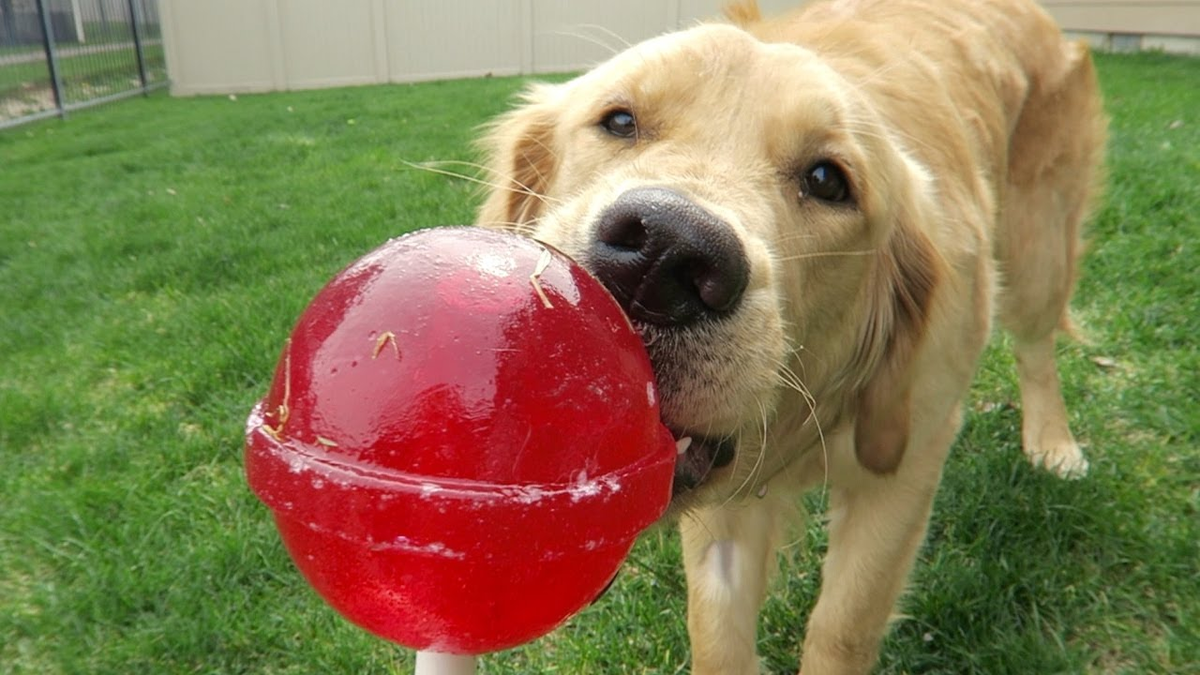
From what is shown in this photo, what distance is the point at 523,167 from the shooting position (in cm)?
251

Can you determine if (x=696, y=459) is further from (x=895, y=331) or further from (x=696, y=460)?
(x=895, y=331)

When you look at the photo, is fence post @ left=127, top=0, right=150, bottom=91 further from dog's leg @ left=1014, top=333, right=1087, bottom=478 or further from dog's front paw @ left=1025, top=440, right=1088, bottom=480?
dog's front paw @ left=1025, top=440, right=1088, bottom=480

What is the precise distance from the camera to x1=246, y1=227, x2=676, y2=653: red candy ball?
0.97 metres

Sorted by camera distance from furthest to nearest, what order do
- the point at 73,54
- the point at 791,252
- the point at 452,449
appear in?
the point at 73,54
the point at 791,252
the point at 452,449

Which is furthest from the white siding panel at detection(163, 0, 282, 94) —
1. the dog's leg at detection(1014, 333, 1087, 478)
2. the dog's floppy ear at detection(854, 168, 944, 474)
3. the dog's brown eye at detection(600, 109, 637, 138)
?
the dog's floppy ear at detection(854, 168, 944, 474)

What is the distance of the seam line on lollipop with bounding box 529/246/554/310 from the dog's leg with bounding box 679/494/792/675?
4.40 feet

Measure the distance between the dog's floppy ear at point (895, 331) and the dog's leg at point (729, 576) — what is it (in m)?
0.40

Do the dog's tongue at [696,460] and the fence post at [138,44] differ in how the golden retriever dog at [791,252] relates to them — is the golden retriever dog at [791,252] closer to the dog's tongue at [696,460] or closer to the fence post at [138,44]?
the dog's tongue at [696,460]

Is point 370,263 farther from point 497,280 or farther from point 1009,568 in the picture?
point 1009,568

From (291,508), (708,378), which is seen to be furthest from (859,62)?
(291,508)

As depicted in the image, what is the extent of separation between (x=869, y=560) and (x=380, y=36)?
1773 cm

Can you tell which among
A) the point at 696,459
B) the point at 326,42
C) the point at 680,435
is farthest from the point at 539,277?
the point at 326,42

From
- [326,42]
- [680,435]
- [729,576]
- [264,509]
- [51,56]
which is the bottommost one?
[326,42]

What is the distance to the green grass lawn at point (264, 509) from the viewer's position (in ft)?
8.84
